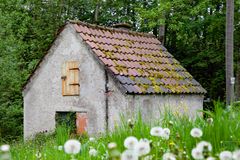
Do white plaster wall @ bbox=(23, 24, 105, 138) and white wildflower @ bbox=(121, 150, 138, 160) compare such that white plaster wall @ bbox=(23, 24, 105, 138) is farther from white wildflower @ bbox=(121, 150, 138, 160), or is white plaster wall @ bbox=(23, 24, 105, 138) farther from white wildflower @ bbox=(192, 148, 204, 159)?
white wildflower @ bbox=(121, 150, 138, 160)

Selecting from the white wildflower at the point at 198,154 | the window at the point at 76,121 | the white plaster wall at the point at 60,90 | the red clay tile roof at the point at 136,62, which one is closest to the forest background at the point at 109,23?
the white plaster wall at the point at 60,90

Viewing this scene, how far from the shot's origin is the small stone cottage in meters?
14.9

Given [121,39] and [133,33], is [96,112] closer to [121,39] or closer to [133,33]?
[121,39]

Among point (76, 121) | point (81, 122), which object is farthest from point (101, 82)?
point (76, 121)

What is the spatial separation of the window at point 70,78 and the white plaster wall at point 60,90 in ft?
0.56

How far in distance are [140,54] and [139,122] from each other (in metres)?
13.2

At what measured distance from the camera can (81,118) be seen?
16031 millimetres

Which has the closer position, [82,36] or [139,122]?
[139,122]

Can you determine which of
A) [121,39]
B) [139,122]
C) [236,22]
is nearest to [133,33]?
[121,39]

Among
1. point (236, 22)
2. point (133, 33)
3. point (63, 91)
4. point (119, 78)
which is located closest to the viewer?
point (119, 78)

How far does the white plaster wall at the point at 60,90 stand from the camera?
50.8 feet

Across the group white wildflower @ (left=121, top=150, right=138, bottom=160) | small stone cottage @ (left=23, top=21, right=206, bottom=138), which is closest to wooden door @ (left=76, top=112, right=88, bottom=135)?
small stone cottage @ (left=23, top=21, right=206, bottom=138)

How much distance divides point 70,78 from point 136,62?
2480 mm

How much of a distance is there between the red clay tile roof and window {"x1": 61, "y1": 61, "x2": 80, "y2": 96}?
130cm
